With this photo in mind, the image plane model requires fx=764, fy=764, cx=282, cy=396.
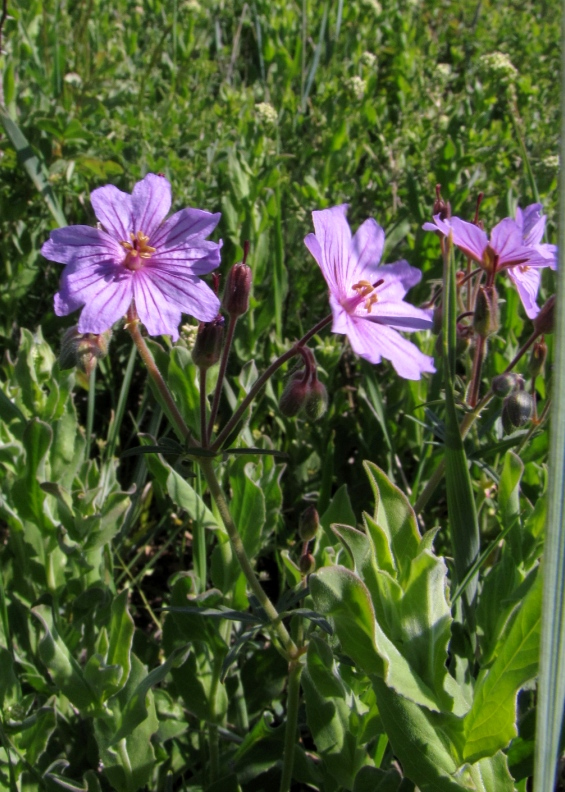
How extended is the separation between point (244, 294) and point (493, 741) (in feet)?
3.62

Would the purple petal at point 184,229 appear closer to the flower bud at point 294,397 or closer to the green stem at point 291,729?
the flower bud at point 294,397

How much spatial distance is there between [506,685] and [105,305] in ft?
3.85

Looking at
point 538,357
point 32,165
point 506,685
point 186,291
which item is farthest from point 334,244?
point 32,165

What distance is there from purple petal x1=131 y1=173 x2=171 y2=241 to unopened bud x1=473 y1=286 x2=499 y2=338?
88cm

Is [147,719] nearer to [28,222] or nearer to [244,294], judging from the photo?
[244,294]

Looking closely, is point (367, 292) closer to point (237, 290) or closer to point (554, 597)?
point (237, 290)

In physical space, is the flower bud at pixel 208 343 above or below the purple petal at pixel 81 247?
below

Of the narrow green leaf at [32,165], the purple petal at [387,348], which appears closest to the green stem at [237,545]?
the purple petal at [387,348]

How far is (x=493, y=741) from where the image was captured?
147 centimetres

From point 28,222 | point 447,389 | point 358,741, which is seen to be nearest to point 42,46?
point 28,222

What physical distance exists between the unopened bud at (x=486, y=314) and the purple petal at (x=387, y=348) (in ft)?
0.86

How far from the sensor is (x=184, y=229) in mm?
1938

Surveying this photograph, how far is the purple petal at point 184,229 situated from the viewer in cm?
190

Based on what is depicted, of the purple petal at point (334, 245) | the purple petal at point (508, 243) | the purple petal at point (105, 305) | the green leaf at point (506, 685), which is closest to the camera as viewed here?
the green leaf at point (506, 685)
